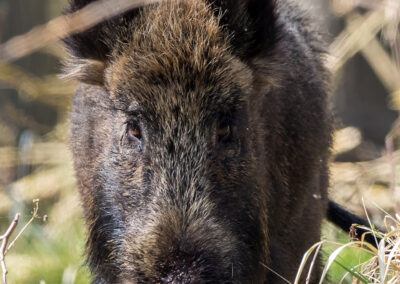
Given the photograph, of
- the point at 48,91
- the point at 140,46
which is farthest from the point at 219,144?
the point at 48,91

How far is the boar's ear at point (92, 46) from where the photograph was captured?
14.1 feet

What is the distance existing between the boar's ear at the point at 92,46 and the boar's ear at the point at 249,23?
0.55 metres

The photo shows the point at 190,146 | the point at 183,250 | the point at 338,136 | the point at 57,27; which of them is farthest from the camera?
the point at 338,136

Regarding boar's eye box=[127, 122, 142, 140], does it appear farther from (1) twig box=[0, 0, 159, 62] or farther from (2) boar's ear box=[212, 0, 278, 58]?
(2) boar's ear box=[212, 0, 278, 58]

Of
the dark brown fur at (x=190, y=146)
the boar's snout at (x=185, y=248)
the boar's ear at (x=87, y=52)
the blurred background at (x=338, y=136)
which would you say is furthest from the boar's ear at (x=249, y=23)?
the blurred background at (x=338, y=136)

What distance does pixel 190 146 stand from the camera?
387 cm

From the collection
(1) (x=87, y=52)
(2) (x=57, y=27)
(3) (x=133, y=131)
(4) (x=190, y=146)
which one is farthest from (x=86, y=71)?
(2) (x=57, y=27)

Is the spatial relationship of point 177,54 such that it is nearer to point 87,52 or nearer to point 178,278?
point 87,52

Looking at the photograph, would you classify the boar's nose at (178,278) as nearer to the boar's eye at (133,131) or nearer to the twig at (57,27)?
the boar's eye at (133,131)

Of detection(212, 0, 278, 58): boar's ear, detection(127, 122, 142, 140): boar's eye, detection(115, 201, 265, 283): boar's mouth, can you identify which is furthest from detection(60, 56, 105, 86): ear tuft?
detection(115, 201, 265, 283): boar's mouth

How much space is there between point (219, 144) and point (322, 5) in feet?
20.1

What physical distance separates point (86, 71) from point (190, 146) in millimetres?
993

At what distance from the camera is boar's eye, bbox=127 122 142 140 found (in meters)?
4.06

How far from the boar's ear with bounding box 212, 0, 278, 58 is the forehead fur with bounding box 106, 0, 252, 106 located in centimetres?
7
